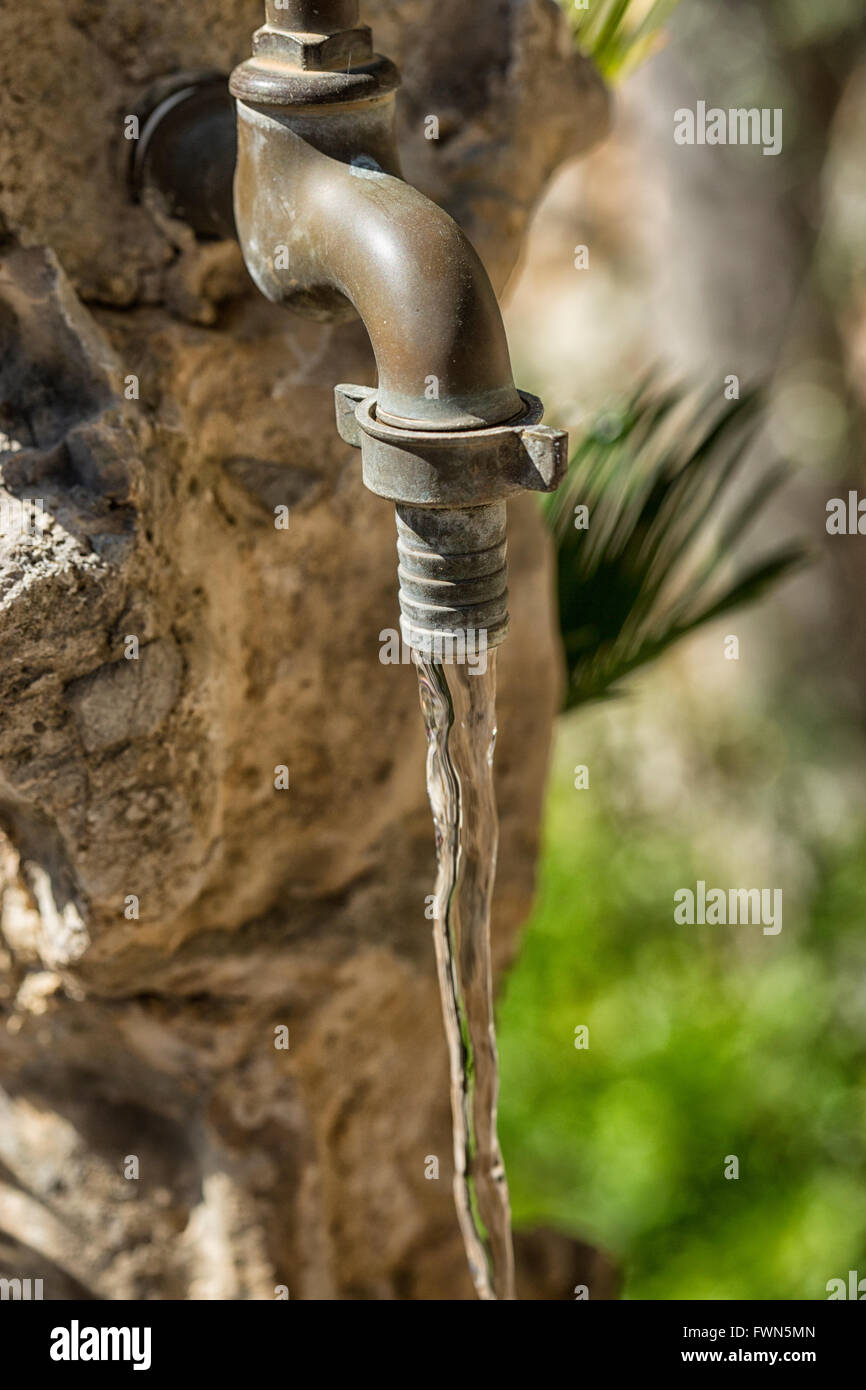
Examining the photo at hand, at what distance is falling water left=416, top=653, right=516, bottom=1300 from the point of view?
1188 millimetres

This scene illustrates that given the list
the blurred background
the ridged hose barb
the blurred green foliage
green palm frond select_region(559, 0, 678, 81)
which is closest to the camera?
the ridged hose barb

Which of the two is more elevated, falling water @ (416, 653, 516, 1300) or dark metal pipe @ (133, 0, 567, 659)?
dark metal pipe @ (133, 0, 567, 659)

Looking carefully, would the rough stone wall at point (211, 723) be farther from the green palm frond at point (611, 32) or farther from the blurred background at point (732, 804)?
the blurred background at point (732, 804)

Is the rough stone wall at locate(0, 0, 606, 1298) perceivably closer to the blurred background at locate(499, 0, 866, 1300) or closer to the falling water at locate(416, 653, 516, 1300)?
the falling water at locate(416, 653, 516, 1300)

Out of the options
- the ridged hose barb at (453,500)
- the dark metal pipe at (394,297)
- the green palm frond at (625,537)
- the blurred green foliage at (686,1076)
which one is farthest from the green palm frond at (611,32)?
the blurred green foliage at (686,1076)

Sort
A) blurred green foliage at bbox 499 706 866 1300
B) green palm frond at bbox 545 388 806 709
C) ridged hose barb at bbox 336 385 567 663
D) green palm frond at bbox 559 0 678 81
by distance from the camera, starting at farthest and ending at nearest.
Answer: blurred green foliage at bbox 499 706 866 1300
green palm frond at bbox 545 388 806 709
green palm frond at bbox 559 0 678 81
ridged hose barb at bbox 336 385 567 663

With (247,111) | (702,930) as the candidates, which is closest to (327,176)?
(247,111)

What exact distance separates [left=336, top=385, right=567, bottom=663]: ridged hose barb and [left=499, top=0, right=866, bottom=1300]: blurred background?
1514mm

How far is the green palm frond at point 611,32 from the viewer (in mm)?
1668

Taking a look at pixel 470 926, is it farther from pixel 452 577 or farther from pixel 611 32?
pixel 611 32

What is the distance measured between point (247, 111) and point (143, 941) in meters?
0.70

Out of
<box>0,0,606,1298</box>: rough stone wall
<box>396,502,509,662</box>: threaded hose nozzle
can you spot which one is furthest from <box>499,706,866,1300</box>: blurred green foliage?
<box>396,502,509,662</box>: threaded hose nozzle

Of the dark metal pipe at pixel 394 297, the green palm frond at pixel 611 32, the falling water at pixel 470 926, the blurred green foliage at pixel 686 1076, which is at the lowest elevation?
the blurred green foliage at pixel 686 1076

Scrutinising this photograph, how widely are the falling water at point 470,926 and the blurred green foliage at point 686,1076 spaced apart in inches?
48.5
